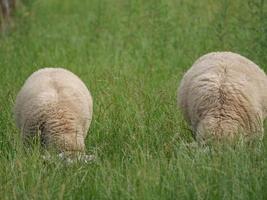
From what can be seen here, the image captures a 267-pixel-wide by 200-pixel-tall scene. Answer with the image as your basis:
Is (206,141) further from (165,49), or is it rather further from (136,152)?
(165,49)

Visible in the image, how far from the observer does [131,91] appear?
8.11 meters

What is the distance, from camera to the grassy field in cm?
565

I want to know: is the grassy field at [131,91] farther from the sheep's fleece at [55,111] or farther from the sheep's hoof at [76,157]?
the sheep's fleece at [55,111]

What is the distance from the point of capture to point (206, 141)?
6.20 meters

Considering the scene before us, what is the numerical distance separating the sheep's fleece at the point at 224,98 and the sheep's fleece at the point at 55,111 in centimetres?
96

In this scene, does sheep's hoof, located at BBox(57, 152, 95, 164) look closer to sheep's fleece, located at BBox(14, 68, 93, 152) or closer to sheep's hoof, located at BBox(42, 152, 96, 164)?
sheep's hoof, located at BBox(42, 152, 96, 164)

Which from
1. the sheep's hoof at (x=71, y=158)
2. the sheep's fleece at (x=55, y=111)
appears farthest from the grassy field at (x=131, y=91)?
the sheep's fleece at (x=55, y=111)

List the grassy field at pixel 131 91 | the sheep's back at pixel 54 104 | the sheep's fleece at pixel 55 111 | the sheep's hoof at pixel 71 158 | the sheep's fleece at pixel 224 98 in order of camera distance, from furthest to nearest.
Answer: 1. the sheep's back at pixel 54 104
2. the sheep's fleece at pixel 55 111
3. the sheep's fleece at pixel 224 98
4. the sheep's hoof at pixel 71 158
5. the grassy field at pixel 131 91

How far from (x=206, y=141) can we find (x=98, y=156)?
0.99m

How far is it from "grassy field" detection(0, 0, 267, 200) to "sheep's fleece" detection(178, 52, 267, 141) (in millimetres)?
268

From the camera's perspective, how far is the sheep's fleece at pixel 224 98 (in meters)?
6.37

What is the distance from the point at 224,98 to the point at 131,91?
5.92 ft

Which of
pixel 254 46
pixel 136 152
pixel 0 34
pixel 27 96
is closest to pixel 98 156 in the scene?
pixel 136 152

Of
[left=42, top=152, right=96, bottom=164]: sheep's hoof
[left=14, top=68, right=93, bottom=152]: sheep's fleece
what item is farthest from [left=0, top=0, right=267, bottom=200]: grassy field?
[left=14, top=68, right=93, bottom=152]: sheep's fleece
